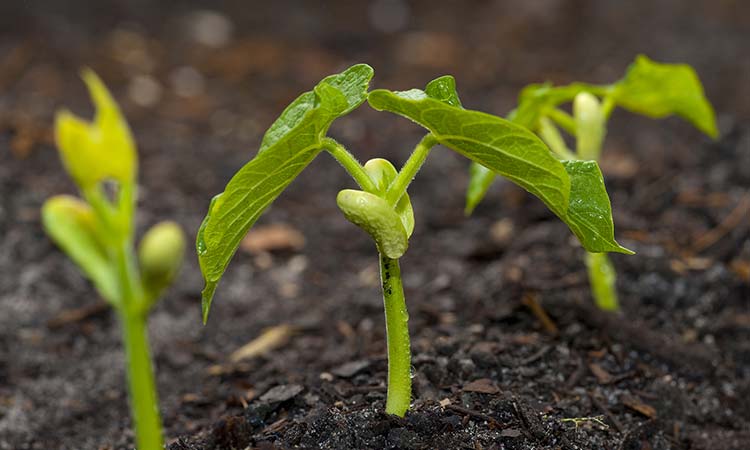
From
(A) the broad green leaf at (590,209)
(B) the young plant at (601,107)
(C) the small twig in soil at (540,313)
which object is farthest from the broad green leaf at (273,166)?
(C) the small twig in soil at (540,313)

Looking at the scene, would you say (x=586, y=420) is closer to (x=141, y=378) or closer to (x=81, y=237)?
(x=141, y=378)

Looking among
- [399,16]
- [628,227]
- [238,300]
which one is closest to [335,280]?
[238,300]

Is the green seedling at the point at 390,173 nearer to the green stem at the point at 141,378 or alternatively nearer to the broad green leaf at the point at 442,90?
the broad green leaf at the point at 442,90

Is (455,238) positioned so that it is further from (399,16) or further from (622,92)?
(399,16)

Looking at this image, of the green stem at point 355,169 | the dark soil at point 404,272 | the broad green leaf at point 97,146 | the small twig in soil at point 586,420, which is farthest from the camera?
the dark soil at point 404,272

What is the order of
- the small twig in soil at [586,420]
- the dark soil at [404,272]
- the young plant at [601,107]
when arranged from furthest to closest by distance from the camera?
the young plant at [601,107], the dark soil at [404,272], the small twig in soil at [586,420]

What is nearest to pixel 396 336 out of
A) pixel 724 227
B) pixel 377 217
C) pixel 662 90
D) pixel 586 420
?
pixel 377 217

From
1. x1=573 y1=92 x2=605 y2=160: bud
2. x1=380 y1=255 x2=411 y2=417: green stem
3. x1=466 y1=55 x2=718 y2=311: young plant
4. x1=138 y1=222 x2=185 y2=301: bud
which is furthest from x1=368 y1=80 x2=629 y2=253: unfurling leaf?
x1=573 y1=92 x2=605 y2=160: bud
